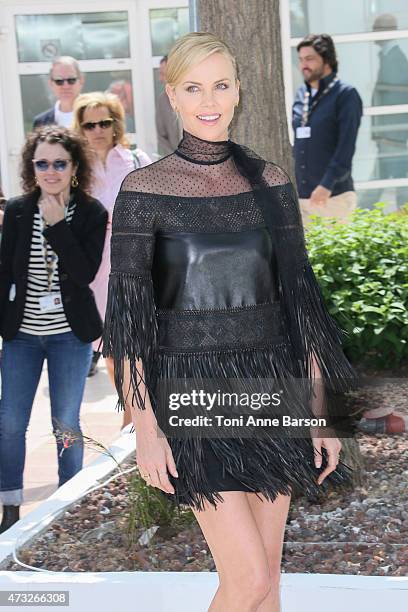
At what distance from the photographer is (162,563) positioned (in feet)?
13.1

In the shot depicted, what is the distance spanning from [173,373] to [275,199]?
54cm

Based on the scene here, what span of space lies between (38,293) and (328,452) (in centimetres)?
222

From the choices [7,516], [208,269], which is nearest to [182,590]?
[208,269]

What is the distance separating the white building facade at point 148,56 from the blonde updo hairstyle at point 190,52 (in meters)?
7.78

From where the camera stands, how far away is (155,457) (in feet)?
9.46

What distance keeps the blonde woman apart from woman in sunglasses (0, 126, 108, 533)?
1.97m

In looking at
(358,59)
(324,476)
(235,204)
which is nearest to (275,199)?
(235,204)

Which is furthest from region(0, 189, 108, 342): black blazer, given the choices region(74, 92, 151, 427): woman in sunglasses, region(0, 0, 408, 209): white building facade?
region(0, 0, 408, 209): white building facade

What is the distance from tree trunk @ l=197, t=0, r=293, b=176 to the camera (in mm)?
4777

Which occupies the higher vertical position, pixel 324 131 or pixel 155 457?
pixel 324 131

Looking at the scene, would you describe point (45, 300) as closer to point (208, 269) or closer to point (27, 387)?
point (27, 387)

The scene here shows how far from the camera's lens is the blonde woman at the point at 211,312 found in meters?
2.91

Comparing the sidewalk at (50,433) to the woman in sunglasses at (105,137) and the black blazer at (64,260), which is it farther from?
the black blazer at (64,260)

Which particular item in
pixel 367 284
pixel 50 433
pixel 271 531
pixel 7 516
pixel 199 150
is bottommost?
pixel 50 433
